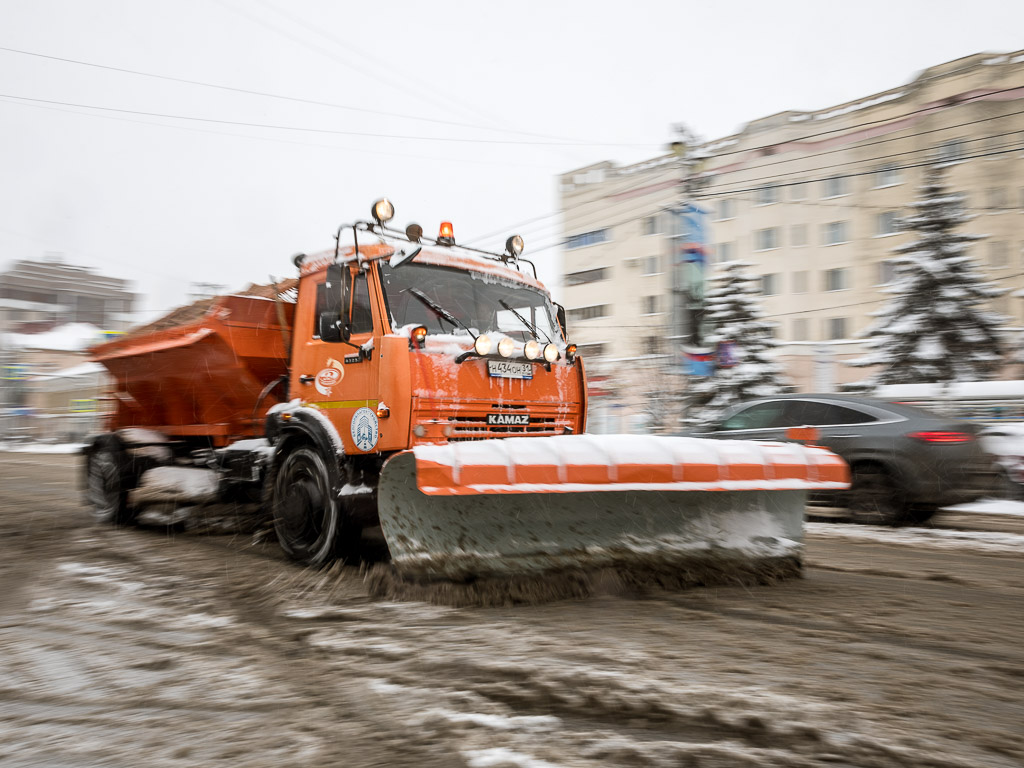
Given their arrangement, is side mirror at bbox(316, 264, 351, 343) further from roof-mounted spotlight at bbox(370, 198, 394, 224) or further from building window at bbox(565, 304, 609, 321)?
building window at bbox(565, 304, 609, 321)

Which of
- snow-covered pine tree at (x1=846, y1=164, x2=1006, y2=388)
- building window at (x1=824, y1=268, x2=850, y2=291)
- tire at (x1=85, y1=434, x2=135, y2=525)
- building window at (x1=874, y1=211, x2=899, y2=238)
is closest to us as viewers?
tire at (x1=85, y1=434, x2=135, y2=525)

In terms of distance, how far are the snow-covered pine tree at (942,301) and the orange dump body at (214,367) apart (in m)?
19.3

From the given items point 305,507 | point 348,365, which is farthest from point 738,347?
point 305,507

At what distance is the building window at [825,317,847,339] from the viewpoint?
37.0 meters

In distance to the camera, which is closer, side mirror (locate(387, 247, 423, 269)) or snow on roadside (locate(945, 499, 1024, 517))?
side mirror (locate(387, 247, 423, 269))

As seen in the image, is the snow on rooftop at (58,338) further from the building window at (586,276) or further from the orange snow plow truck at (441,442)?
the orange snow plow truck at (441,442)

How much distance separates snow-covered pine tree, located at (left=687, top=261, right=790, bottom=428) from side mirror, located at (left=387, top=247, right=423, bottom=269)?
18841 mm

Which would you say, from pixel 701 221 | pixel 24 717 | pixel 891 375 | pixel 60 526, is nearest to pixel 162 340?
pixel 60 526

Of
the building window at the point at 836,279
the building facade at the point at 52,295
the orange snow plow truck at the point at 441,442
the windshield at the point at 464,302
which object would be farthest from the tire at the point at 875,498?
the building facade at the point at 52,295

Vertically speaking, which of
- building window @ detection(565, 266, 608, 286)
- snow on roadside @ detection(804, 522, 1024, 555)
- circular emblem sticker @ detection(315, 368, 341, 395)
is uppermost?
building window @ detection(565, 266, 608, 286)

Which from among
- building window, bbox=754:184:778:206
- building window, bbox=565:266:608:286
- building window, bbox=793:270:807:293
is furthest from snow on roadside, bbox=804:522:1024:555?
building window, bbox=565:266:608:286

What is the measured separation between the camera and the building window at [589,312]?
4731 centimetres

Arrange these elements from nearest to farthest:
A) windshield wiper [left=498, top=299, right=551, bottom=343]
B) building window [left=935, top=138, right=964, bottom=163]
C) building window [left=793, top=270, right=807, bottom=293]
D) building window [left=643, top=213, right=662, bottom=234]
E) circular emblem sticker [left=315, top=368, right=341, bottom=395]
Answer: circular emblem sticker [left=315, top=368, right=341, bottom=395] → windshield wiper [left=498, top=299, right=551, bottom=343] → building window [left=935, top=138, right=964, bottom=163] → building window [left=793, top=270, right=807, bottom=293] → building window [left=643, top=213, right=662, bottom=234]

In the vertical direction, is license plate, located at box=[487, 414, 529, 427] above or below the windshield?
below
